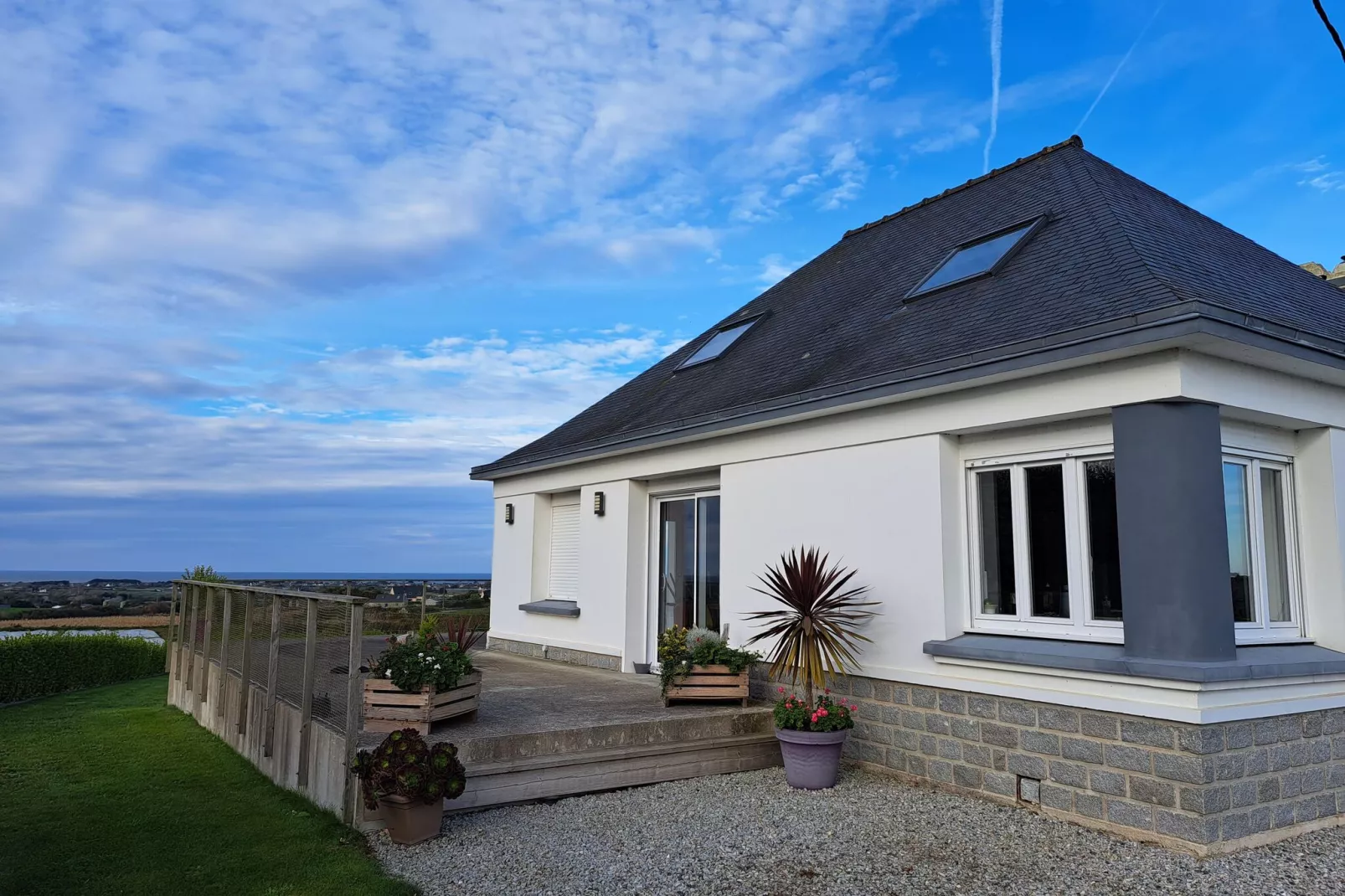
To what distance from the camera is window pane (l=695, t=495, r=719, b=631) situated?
30.1ft

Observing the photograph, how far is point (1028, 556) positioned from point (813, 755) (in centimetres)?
220

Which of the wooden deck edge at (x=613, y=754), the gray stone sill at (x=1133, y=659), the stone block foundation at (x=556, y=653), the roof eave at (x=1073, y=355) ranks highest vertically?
the roof eave at (x=1073, y=355)

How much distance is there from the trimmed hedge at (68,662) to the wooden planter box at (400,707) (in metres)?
13.1

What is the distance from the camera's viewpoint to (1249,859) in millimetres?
4664

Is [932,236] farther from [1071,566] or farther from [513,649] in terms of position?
[513,649]

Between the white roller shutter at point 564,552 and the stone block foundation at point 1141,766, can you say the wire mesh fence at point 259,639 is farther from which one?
the stone block foundation at point 1141,766

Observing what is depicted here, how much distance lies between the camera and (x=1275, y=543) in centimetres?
597

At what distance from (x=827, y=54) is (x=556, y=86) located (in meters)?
3.44

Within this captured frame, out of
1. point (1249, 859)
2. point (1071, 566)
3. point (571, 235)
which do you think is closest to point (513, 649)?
point (571, 235)

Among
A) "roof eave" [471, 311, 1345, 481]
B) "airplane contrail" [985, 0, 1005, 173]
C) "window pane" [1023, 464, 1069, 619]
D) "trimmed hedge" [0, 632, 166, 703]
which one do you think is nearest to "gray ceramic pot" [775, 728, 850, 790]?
"window pane" [1023, 464, 1069, 619]

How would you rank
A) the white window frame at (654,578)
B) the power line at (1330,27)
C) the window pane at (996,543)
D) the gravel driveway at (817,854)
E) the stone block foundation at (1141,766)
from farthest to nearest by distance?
the white window frame at (654,578) < the window pane at (996,543) < the stone block foundation at (1141,766) < the gravel driveway at (817,854) < the power line at (1330,27)

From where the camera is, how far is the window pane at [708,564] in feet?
30.1

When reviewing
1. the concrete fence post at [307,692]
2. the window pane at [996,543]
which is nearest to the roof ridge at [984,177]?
the window pane at [996,543]

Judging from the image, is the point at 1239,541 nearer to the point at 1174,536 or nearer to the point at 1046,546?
the point at 1174,536
